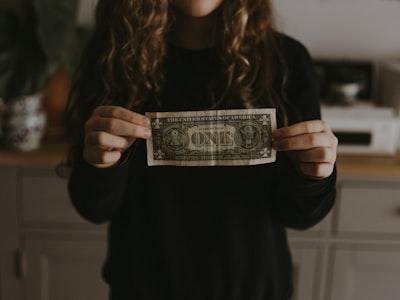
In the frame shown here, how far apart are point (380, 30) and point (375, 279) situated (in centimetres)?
91

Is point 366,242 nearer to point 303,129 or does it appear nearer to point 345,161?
point 345,161

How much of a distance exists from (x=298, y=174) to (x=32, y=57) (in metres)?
1.05

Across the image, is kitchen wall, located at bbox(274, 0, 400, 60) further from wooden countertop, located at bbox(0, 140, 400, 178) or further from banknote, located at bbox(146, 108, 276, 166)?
banknote, located at bbox(146, 108, 276, 166)

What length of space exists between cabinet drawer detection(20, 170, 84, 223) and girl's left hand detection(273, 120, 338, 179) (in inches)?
36.9

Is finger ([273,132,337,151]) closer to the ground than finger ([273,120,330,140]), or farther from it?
closer to the ground

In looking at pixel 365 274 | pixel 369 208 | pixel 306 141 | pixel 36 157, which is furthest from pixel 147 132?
pixel 365 274

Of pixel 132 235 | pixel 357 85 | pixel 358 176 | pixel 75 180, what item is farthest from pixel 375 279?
pixel 75 180

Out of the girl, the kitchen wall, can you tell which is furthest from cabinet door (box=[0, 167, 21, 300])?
the kitchen wall

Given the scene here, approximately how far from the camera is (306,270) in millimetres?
1659

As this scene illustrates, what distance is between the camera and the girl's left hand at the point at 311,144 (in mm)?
851

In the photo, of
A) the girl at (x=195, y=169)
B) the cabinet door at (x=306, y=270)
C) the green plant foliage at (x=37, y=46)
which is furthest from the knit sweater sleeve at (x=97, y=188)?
the cabinet door at (x=306, y=270)

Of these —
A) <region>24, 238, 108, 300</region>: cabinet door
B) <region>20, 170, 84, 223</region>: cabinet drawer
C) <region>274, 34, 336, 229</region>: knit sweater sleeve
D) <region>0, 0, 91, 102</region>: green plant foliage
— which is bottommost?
<region>24, 238, 108, 300</region>: cabinet door

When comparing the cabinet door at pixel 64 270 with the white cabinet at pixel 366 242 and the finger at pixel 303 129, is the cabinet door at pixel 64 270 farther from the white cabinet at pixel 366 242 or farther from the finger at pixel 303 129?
the finger at pixel 303 129

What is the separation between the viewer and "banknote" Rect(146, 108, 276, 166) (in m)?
0.91
